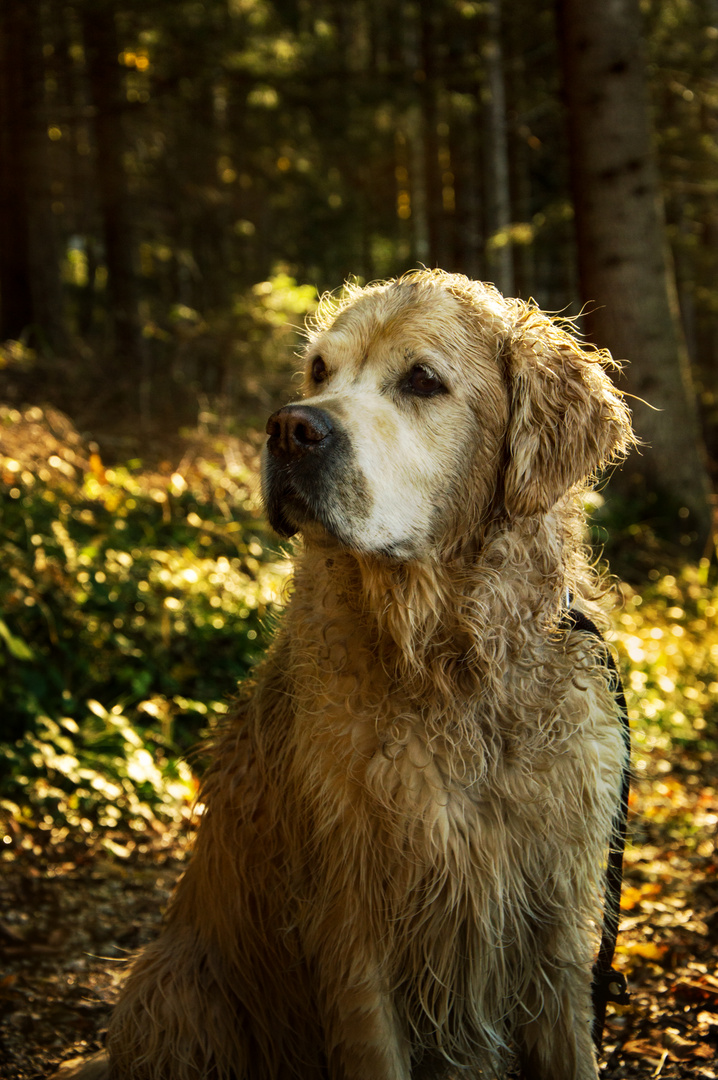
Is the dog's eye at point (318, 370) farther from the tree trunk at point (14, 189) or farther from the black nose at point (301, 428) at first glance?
the tree trunk at point (14, 189)

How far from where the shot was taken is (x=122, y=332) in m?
12.2

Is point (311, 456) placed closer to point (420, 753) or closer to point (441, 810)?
point (420, 753)

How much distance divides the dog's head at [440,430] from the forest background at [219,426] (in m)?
1.02

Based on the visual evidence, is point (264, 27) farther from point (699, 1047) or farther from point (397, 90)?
point (699, 1047)

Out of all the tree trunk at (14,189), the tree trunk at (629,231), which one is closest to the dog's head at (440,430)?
the tree trunk at (629,231)

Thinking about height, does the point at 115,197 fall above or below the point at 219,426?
above

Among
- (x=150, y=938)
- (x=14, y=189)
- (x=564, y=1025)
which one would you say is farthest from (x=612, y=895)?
(x=14, y=189)

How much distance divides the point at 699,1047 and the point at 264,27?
16.0m

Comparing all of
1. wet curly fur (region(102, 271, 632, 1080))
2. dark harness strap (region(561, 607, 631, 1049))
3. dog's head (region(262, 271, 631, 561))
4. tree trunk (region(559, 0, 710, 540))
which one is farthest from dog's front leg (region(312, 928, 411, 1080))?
tree trunk (region(559, 0, 710, 540))

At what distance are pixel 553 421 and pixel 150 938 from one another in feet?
8.73

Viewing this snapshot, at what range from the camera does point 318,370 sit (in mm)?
2896

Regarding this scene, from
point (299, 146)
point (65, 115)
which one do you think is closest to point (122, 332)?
point (65, 115)

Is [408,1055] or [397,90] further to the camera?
[397,90]

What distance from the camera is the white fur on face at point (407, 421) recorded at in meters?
2.40
